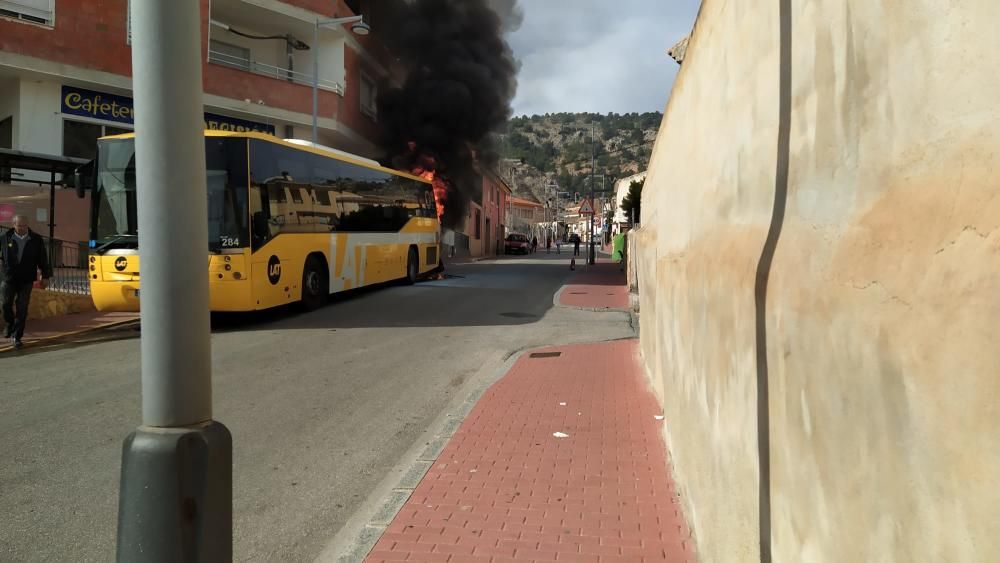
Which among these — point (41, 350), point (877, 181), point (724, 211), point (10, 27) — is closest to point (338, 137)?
point (10, 27)

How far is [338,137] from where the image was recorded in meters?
24.8

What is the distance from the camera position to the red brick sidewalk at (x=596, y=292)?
14586 mm

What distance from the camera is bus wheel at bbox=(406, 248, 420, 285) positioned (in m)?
19.2

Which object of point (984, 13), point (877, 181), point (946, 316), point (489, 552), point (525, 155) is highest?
point (525, 155)

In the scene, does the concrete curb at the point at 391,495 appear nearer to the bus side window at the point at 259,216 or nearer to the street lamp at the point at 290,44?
the bus side window at the point at 259,216

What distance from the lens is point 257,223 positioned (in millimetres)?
10938

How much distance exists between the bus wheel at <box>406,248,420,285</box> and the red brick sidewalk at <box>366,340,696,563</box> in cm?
1274

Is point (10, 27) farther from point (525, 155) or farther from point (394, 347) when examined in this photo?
point (525, 155)

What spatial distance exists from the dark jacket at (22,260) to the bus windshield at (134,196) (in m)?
1.26

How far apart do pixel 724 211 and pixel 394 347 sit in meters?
6.73

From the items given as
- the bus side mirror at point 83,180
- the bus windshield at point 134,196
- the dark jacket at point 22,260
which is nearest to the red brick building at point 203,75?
the bus side mirror at point 83,180

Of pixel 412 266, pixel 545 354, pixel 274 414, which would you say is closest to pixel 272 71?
pixel 412 266

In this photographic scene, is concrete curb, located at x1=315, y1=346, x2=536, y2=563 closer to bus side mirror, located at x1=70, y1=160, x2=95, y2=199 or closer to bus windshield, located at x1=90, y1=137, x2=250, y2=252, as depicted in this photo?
bus windshield, located at x1=90, y1=137, x2=250, y2=252

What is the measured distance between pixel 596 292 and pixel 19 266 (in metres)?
11.9
